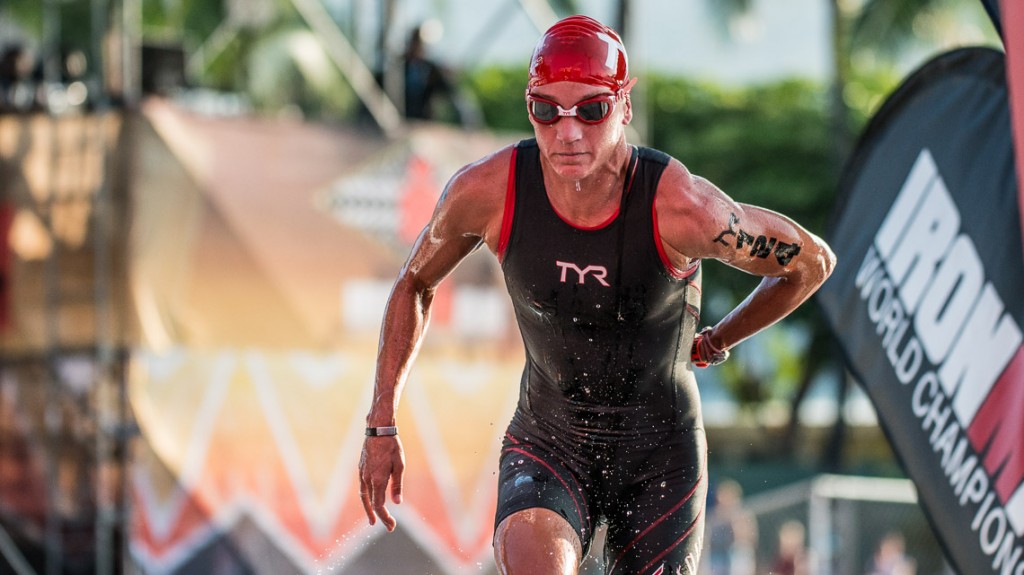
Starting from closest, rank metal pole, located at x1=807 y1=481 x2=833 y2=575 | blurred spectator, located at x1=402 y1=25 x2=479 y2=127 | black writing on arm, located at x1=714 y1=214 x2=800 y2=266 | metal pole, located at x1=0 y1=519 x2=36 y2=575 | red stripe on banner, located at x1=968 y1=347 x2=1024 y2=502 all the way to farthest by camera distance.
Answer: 1. black writing on arm, located at x1=714 y1=214 x2=800 y2=266
2. red stripe on banner, located at x1=968 y1=347 x2=1024 y2=502
3. metal pole, located at x1=0 y1=519 x2=36 y2=575
4. metal pole, located at x1=807 y1=481 x2=833 y2=575
5. blurred spectator, located at x1=402 y1=25 x2=479 y2=127

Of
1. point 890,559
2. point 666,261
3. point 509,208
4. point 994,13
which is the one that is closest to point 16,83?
point 509,208

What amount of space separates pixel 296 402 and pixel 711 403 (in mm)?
31921

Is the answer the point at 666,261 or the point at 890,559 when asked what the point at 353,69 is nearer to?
the point at 890,559

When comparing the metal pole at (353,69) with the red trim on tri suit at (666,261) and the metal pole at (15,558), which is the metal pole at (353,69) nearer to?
the metal pole at (15,558)

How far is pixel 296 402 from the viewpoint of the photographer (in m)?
10.4

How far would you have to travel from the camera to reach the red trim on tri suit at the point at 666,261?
3.97 meters

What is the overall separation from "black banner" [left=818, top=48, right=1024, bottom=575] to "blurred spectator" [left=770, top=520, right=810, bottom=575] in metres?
6.63

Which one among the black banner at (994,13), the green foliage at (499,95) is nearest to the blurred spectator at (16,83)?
the black banner at (994,13)

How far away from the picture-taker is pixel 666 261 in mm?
4023

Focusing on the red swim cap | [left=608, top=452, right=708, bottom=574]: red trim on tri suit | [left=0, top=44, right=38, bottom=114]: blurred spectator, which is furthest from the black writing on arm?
[left=0, top=44, right=38, bottom=114]: blurred spectator

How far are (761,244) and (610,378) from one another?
25.7 inches

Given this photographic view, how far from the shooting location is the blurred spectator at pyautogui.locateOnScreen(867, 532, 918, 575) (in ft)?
40.6

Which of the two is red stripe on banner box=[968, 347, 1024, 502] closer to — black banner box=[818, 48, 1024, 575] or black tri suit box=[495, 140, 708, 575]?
black banner box=[818, 48, 1024, 575]

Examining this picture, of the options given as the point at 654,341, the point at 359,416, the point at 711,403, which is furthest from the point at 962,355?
the point at 711,403
